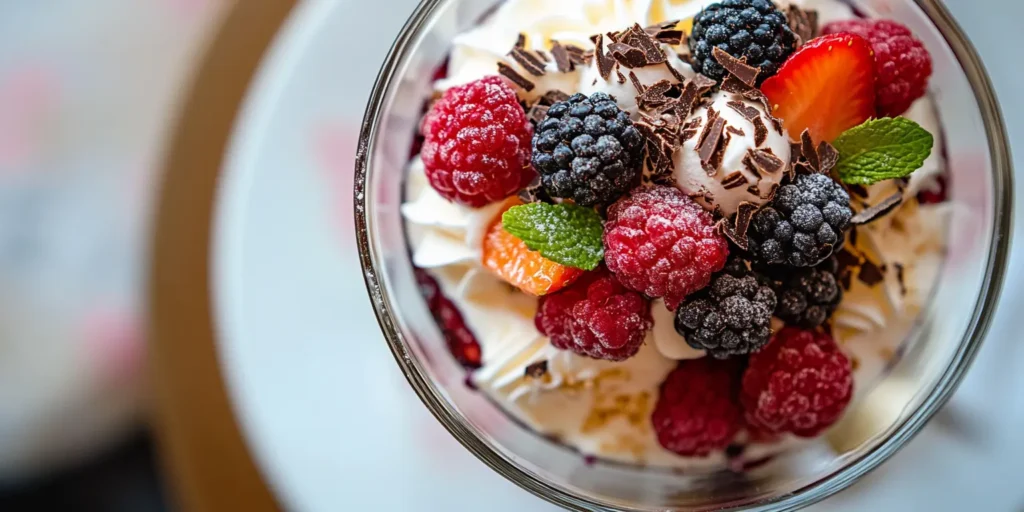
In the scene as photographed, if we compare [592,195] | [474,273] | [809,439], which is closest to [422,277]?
[474,273]

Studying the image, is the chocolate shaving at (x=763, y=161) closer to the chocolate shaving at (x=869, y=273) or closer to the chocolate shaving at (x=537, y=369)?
the chocolate shaving at (x=869, y=273)

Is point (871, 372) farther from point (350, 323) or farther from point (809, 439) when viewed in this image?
point (350, 323)

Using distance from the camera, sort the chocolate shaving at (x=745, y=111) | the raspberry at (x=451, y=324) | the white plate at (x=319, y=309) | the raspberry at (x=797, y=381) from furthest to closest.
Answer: the white plate at (x=319, y=309)
the raspberry at (x=451, y=324)
the raspberry at (x=797, y=381)
the chocolate shaving at (x=745, y=111)

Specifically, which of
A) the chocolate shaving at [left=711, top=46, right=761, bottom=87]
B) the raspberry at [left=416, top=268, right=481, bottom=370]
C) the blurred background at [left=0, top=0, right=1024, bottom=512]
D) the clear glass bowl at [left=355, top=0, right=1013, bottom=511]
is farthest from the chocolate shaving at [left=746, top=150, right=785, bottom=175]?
the blurred background at [left=0, top=0, right=1024, bottom=512]

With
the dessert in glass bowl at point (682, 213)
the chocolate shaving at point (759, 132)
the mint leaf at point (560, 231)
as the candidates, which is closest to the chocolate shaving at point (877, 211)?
the dessert in glass bowl at point (682, 213)

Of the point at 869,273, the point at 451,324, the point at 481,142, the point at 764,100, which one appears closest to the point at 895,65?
the point at 764,100

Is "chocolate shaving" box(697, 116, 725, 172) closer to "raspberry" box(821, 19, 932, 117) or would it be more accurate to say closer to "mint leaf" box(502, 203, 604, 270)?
"mint leaf" box(502, 203, 604, 270)
